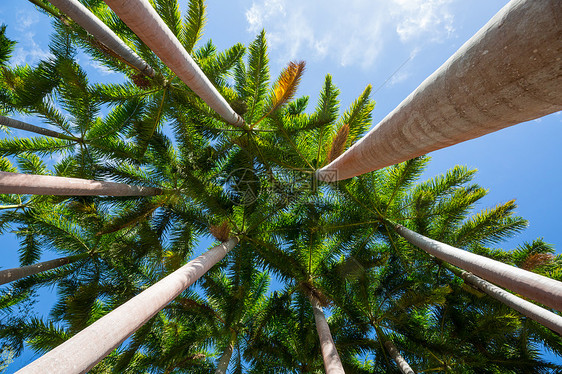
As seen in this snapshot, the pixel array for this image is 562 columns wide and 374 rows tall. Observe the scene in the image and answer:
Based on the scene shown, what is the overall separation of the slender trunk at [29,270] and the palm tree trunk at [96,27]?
5.76m

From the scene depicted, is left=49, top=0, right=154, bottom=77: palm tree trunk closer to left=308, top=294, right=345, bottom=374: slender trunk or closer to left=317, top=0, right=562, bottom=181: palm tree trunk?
left=317, top=0, right=562, bottom=181: palm tree trunk

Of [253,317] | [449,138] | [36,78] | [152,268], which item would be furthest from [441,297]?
[36,78]

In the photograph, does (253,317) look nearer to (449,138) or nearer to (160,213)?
(160,213)

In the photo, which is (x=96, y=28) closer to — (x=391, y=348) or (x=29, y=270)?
(x=29, y=270)

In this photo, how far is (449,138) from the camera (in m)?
1.64

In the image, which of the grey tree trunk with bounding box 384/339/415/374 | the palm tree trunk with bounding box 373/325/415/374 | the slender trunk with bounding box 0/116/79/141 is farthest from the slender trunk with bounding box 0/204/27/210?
the grey tree trunk with bounding box 384/339/415/374

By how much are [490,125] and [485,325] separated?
8041 mm

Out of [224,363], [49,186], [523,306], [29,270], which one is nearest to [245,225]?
[224,363]

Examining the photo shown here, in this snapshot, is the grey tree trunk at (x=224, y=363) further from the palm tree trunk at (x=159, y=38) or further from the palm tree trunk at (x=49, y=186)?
the palm tree trunk at (x=159, y=38)

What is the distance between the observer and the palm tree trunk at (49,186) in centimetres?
425

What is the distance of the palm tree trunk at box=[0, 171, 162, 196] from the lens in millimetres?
4250

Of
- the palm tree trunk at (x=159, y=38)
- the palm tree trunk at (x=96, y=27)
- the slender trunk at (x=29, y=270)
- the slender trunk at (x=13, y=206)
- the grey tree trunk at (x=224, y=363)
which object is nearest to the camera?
the palm tree trunk at (x=159, y=38)

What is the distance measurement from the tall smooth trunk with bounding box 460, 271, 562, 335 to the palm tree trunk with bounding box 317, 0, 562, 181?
17.3 feet

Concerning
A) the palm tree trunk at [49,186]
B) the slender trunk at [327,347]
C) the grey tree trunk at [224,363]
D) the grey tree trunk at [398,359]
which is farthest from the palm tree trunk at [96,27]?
the grey tree trunk at [398,359]
